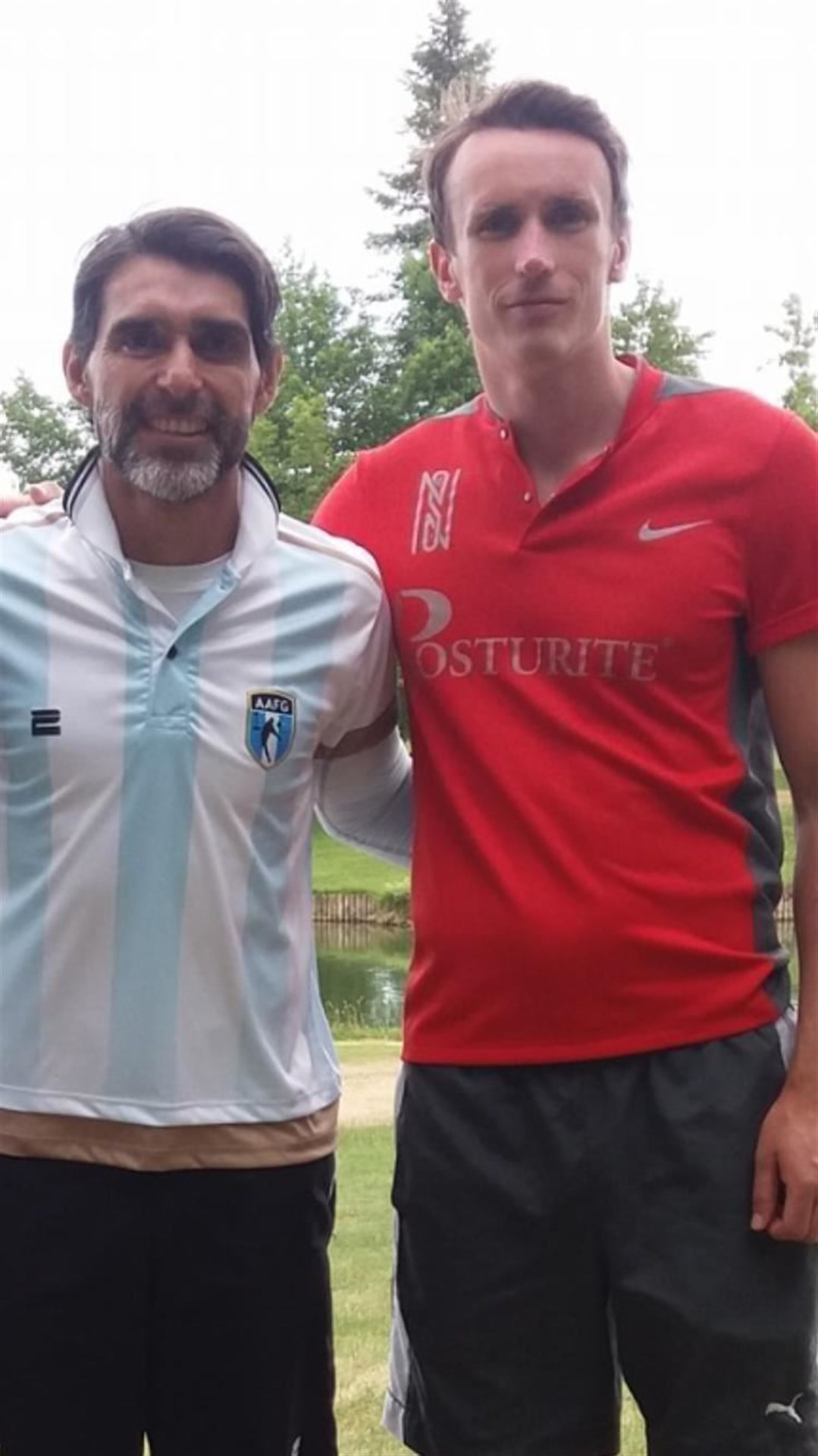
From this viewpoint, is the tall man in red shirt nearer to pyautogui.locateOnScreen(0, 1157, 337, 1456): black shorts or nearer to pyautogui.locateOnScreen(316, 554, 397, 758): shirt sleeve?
pyautogui.locateOnScreen(316, 554, 397, 758): shirt sleeve

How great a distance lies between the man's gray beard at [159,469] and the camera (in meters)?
2.70

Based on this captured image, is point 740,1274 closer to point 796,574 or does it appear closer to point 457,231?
point 796,574

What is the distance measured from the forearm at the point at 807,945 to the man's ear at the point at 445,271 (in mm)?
1088

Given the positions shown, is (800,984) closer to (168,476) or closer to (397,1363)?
(397,1363)

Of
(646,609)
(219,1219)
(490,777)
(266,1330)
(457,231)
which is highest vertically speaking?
(457,231)

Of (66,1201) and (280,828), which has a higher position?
(280,828)

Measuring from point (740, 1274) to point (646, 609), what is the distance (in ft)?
3.36

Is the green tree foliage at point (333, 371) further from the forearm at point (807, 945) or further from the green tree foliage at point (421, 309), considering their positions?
the forearm at point (807, 945)

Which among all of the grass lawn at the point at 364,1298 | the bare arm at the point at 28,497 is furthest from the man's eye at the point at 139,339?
the grass lawn at the point at 364,1298

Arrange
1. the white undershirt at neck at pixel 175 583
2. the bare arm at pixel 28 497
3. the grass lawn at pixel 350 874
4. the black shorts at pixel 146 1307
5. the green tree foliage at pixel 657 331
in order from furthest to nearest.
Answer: the green tree foliage at pixel 657 331 → the grass lawn at pixel 350 874 → the bare arm at pixel 28 497 → the white undershirt at neck at pixel 175 583 → the black shorts at pixel 146 1307

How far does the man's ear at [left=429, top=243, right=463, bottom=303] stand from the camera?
297cm

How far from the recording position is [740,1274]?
8.50 ft

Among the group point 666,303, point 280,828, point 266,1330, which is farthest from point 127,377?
point 666,303

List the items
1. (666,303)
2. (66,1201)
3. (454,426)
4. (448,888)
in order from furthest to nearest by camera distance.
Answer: (666,303)
(454,426)
(448,888)
(66,1201)
